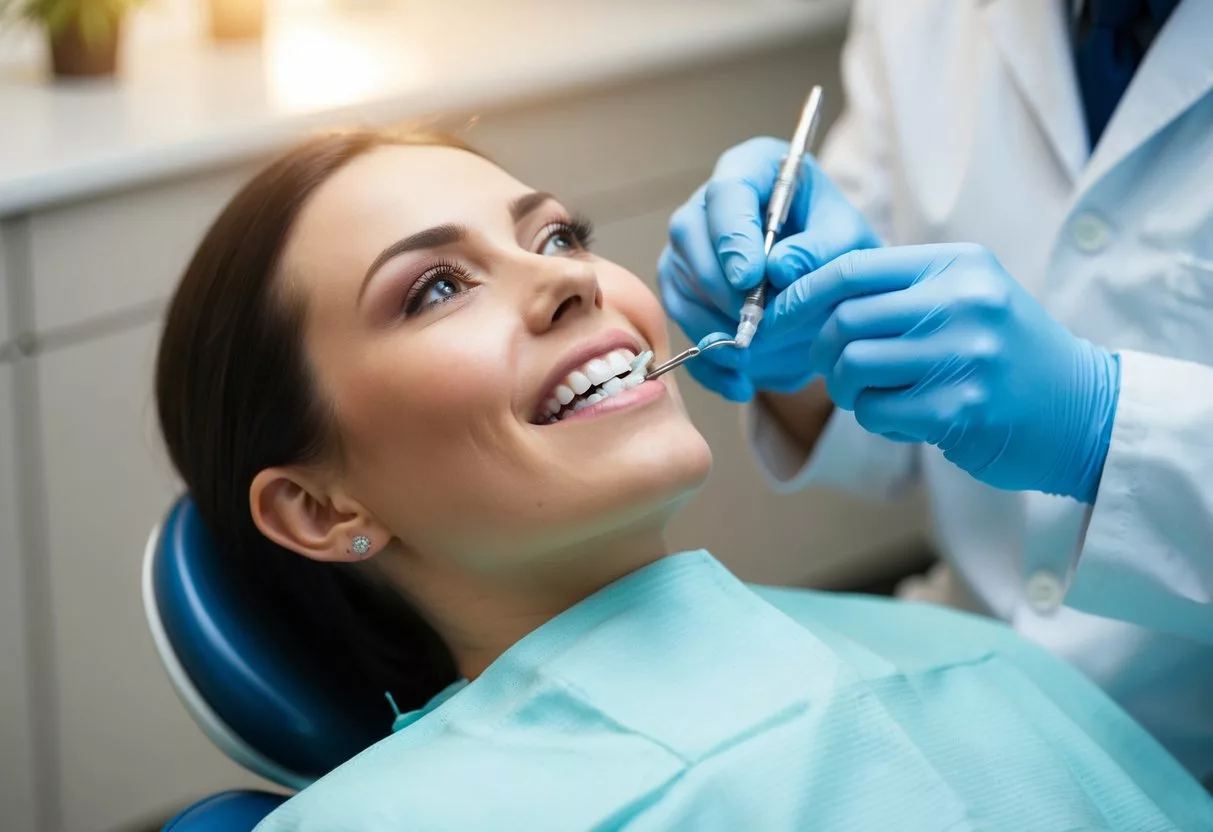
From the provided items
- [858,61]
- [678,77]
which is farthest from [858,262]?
[678,77]

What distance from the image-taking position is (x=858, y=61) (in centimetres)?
166

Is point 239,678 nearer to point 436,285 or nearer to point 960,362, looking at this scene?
point 436,285

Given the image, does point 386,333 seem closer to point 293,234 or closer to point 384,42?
point 293,234

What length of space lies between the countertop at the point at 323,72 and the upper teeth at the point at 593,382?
80cm

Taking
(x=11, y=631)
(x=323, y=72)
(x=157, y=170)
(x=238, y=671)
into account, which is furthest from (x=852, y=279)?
(x=11, y=631)

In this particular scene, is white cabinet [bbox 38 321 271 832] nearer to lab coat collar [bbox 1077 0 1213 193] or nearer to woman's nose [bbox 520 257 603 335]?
woman's nose [bbox 520 257 603 335]

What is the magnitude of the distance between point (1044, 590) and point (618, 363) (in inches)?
22.0

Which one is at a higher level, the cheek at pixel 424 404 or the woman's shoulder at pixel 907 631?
the cheek at pixel 424 404

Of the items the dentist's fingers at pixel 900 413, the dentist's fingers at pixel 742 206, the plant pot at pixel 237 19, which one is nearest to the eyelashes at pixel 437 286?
the dentist's fingers at pixel 742 206

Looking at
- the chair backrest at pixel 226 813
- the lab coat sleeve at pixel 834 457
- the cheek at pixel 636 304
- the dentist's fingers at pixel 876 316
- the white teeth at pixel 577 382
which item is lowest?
the chair backrest at pixel 226 813

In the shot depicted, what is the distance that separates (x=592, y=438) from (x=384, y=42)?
4.11 ft

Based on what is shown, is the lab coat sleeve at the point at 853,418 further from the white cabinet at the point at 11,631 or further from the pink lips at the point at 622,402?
the white cabinet at the point at 11,631

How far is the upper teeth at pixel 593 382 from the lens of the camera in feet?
3.73

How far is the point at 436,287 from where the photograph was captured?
116 centimetres
